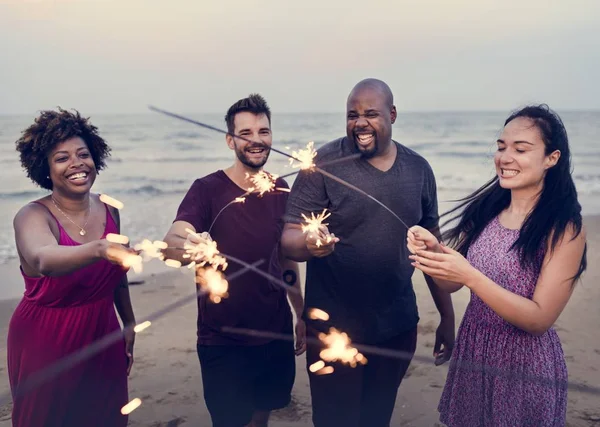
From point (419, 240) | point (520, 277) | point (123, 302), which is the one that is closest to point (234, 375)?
point (123, 302)

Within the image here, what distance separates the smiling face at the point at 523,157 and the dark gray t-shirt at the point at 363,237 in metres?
0.78

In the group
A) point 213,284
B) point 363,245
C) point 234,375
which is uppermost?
point 363,245

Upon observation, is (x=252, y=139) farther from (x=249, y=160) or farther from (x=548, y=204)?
(x=548, y=204)

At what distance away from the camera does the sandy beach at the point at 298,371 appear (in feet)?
16.8

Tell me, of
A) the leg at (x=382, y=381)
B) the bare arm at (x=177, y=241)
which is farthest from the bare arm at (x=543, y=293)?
the bare arm at (x=177, y=241)

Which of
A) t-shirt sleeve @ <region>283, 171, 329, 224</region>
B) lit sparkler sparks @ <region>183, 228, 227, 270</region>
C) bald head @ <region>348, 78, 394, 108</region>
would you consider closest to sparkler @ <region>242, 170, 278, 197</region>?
t-shirt sleeve @ <region>283, 171, 329, 224</region>

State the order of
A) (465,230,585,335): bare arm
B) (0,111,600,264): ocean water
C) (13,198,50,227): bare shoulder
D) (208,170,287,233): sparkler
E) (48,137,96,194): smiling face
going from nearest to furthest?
1. (465,230,585,335): bare arm
2. (13,198,50,227): bare shoulder
3. (48,137,96,194): smiling face
4. (208,170,287,233): sparkler
5. (0,111,600,264): ocean water

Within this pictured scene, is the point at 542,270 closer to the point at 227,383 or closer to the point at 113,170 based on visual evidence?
the point at 227,383

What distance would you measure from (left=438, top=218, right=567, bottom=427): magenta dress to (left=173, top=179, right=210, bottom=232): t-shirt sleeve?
1.93 metres

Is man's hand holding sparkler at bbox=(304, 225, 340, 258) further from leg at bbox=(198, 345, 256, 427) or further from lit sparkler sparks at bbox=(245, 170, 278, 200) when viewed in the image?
leg at bbox=(198, 345, 256, 427)

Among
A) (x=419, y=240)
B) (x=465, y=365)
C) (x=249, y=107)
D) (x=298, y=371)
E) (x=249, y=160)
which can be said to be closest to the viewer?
(x=419, y=240)

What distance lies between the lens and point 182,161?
1160 inches

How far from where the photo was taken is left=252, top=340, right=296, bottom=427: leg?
13.4 feet

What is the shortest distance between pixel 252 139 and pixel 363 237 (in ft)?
3.98
